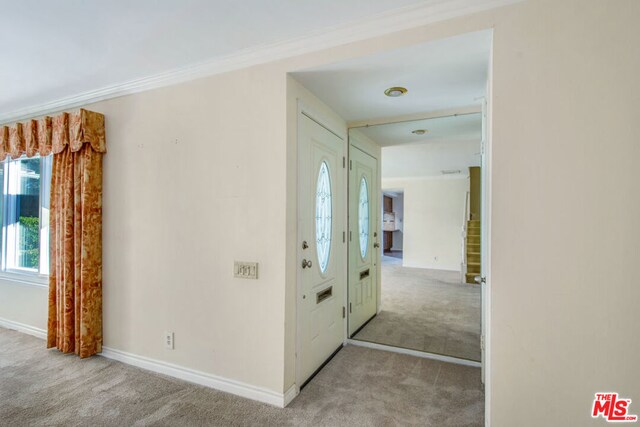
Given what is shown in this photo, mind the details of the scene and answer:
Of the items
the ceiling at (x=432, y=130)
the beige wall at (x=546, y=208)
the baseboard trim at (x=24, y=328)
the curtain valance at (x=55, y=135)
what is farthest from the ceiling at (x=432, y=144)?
the baseboard trim at (x=24, y=328)

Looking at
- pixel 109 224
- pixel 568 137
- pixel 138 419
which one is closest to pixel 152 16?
pixel 109 224

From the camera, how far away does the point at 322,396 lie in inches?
89.0

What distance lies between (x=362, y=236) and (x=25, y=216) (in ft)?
12.9

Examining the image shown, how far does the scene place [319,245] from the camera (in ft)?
8.86

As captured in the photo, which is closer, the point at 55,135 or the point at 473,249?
the point at 55,135

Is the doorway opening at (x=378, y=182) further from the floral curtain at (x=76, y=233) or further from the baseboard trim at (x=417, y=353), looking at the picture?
the floral curtain at (x=76, y=233)

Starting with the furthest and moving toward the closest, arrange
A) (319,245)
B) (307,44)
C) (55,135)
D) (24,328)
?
(24,328)
(55,135)
(319,245)
(307,44)

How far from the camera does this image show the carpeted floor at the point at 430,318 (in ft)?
10.3

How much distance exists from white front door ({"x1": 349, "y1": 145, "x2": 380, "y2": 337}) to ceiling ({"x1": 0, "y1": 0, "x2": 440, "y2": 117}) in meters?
1.56

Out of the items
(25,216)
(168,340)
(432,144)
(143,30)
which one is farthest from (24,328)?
(432,144)

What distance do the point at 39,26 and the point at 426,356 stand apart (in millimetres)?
3768

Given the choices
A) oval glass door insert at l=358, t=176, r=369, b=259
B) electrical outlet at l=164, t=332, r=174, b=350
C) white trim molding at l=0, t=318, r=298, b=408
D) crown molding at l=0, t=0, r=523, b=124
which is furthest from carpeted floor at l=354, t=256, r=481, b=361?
crown molding at l=0, t=0, r=523, b=124

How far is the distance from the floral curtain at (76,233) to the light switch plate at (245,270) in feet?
4.87

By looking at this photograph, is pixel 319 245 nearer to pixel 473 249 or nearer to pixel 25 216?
pixel 473 249
